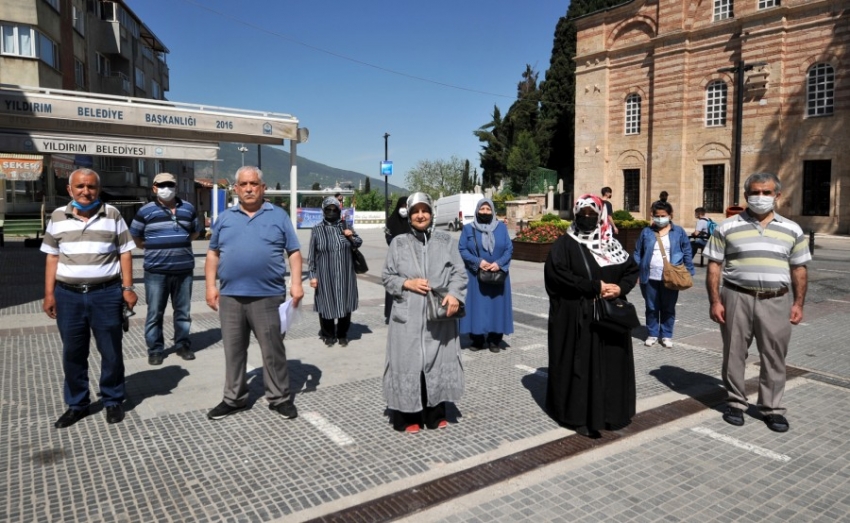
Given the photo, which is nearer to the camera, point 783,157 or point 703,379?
point 703,379

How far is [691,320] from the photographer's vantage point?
9078 millimetres

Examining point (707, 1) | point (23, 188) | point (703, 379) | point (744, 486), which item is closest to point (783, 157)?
point (707, 1)

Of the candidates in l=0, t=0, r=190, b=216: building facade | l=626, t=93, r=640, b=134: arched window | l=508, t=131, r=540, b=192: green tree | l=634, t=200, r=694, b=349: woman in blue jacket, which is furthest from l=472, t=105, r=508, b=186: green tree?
l=634, t=200, r=694, b=349: woman in blue jacket

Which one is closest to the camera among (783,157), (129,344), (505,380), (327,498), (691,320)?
(327,498)

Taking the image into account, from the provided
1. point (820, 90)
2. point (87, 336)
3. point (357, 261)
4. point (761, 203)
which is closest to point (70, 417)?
point (87, 336)

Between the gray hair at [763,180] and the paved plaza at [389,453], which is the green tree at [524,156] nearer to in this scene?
the paved plaza at [389,453]

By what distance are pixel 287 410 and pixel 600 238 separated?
2845mm

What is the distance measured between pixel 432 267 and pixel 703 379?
3359 mm

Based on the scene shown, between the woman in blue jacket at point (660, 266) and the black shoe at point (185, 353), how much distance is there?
538 cm

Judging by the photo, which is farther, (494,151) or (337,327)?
(494,151)

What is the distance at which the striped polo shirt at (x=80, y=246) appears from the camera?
15.0 feet

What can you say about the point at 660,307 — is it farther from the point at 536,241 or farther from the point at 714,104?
the point at 714,104

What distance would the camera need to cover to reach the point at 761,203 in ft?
15.2

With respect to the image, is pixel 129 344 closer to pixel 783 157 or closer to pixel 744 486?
pixel 744 486
